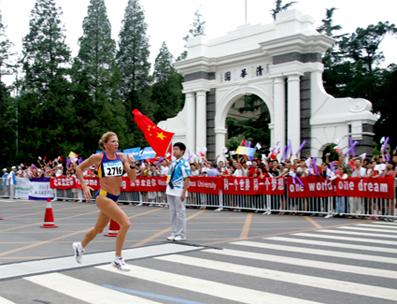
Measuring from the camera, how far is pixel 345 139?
2267 cm

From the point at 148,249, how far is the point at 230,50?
21333 mm

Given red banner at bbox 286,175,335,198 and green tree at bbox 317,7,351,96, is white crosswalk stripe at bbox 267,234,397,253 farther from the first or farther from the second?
green tree at bbox 317,7,351,96

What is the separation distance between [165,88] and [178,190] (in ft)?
152

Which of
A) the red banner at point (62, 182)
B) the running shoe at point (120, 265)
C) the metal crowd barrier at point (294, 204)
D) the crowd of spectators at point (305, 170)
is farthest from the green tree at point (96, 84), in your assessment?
the running shoe at point (120, 265)

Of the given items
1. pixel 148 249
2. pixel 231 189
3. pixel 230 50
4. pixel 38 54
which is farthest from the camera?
pixel 38 54

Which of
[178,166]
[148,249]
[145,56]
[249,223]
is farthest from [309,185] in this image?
[145,56]

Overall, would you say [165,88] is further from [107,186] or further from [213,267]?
[213,267]

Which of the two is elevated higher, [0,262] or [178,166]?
[178,166]

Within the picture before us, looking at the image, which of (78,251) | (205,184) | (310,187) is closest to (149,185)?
(205,184)

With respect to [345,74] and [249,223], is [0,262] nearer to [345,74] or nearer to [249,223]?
[249,223]

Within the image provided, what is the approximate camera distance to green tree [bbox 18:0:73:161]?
138 feet

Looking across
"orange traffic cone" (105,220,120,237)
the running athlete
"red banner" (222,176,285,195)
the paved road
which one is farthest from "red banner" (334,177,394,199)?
the running athlete

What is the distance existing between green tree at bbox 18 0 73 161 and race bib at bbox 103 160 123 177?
3579 centimetres

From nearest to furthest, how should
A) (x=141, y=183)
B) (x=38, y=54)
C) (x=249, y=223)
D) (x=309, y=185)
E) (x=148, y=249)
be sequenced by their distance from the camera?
(x=148, y=249), (x=249, y=223), (x=309, y=185), (x=141, y=183), (x=38, y=54)
